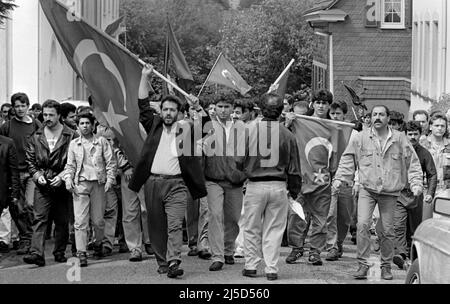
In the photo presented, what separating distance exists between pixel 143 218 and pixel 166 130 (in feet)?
5.96

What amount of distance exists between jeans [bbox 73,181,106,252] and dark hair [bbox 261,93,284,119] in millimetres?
2334

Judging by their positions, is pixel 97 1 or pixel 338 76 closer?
pixel 338 76

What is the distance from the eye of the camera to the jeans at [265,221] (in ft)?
40.8

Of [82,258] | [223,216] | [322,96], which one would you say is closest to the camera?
[82,258]

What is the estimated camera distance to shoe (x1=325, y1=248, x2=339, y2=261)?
14.3 m

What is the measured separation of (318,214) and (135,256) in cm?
222

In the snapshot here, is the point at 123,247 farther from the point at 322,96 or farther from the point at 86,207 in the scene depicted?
the point at 322,96

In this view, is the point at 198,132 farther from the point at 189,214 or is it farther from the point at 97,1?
the point at 97,1

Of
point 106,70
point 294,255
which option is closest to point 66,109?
point 106,70

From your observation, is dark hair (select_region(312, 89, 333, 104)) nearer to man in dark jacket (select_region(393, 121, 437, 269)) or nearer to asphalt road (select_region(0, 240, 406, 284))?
man in dark jacket (select_region(393, 121, 437, 269))

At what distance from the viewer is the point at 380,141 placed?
12547mm

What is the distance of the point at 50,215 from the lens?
13.6 m

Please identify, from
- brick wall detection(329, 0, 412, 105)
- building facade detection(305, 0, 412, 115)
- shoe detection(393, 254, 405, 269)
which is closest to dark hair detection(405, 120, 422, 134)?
shoe detection(393, 254, 405, 269)
